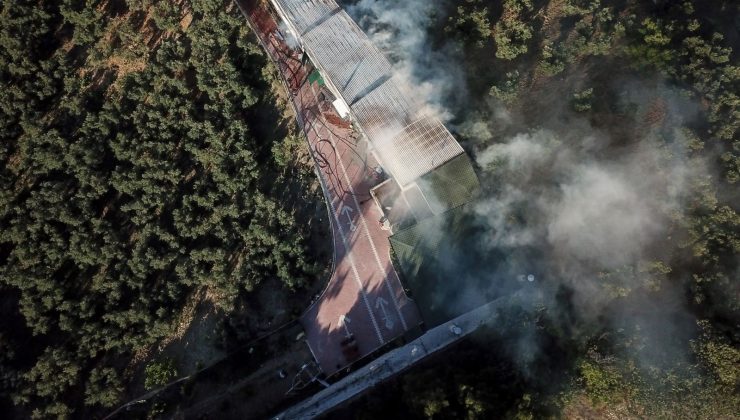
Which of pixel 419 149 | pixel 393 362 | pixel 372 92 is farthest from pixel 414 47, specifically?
pixel 393 362

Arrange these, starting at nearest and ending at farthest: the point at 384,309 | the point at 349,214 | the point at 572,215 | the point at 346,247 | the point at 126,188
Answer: the point at 572,215 < the point at 384,309 < the point at 126,188 < the point at 346,247 < the point at 349,214

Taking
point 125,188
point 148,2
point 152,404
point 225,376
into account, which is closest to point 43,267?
point 125,188

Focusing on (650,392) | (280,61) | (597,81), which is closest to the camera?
(650,392)

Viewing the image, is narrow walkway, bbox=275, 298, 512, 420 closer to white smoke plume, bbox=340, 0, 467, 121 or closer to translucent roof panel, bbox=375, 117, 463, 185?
translucent roof panel, bbox=375, 117, 463, 185

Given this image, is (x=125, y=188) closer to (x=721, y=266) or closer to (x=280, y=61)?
(x=280, y=61)

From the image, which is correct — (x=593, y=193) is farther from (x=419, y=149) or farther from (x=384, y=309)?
(x=384, y=309)

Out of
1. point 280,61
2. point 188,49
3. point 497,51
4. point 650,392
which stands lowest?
point 650,392

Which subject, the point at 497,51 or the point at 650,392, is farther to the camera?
the point at 497,51
